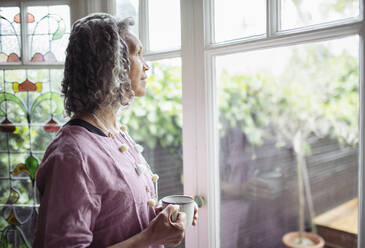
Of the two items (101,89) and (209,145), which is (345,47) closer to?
(209,145)

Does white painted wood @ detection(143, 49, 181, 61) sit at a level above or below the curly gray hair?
above

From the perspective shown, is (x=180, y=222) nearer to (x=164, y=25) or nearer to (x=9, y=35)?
(x=164, y=25)

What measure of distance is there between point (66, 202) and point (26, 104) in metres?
1.14

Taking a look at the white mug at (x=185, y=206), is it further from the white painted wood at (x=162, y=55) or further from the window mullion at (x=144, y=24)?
the window mullion at (x=144, y=24)

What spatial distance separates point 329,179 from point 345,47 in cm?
62

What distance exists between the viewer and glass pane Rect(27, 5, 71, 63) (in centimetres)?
161

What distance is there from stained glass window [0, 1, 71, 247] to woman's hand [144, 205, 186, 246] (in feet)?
3.42

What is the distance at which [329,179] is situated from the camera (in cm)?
131

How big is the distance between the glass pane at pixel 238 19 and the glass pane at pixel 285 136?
9 centimetres

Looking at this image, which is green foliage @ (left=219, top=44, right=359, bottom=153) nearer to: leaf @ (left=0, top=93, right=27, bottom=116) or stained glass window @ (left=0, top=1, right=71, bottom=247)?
stained glass window @ (left=0, top=1, right=71, bottom=247)

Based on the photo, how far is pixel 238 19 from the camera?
1.25m

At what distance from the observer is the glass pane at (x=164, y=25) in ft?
4.66

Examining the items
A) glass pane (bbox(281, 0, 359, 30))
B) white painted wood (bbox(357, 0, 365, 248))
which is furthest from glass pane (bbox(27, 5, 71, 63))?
white painted wood (bbox(357, 0, 365, 248))

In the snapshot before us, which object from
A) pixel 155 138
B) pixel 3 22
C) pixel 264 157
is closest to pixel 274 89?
pixel 264 157
